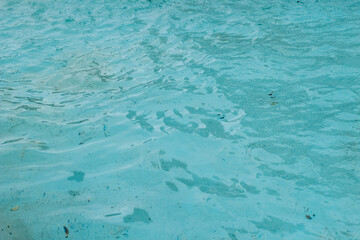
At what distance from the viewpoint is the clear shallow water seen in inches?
81.4

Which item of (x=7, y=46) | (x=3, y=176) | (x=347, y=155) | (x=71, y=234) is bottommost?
(x=347, y=155)

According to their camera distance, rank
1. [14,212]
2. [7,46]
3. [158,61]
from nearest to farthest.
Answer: [14,212] → [158,61] → [7,46]

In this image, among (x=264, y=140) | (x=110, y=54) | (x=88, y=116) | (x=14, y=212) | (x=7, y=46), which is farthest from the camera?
(x=7, y=46)

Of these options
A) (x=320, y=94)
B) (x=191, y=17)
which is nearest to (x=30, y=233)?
(x=320, y=94)

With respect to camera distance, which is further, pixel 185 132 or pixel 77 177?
pixel 185 132

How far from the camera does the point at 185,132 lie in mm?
2936

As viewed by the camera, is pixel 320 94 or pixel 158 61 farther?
pixel 158 61

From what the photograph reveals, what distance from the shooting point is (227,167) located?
2.52m

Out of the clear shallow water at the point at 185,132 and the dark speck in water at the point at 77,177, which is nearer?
the clear shallow water at the point at 185,132

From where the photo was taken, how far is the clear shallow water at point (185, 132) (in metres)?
2.07

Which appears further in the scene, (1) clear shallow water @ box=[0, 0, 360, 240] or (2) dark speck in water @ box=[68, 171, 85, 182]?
(2) dark speck in water @ box=[68, 171, 85, 182]

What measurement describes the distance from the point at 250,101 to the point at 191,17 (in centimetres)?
358

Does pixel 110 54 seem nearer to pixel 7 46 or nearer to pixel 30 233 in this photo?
pixel 7 46

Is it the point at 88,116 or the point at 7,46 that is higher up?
the point at 7,46
